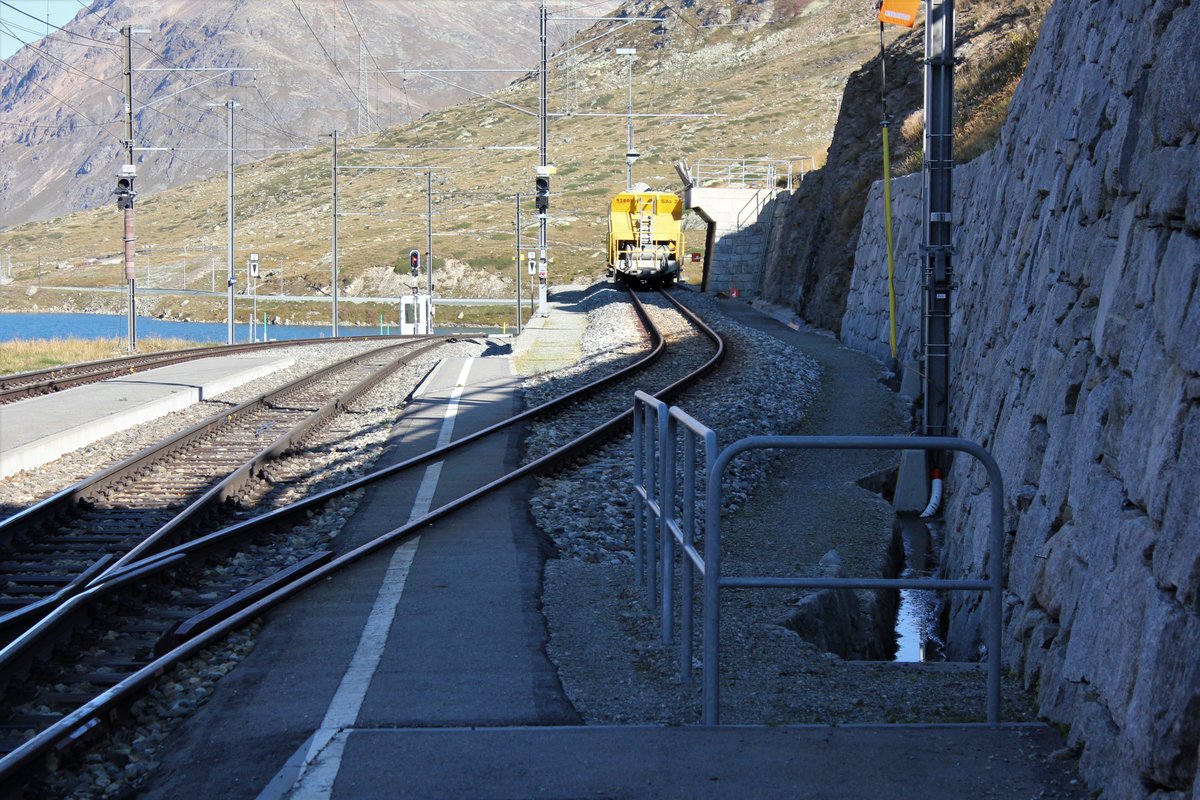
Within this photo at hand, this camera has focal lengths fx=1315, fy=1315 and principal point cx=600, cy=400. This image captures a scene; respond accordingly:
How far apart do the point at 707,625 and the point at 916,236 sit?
1770 centimetres

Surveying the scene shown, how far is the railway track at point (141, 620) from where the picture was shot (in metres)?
6.18

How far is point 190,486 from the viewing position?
13164 mm

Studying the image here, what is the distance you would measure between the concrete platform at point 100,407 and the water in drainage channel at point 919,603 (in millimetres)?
9307

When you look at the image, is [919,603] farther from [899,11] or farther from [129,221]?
[129,221]

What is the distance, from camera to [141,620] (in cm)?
816

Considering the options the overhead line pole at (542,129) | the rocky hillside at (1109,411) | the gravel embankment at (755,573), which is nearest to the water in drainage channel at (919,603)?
the gravel embankment at (755,573)

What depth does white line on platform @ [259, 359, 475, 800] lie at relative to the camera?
4.91 m

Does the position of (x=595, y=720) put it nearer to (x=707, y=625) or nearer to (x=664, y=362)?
(x=707, y=625)

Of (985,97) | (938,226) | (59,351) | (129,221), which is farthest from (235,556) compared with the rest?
(129,221)

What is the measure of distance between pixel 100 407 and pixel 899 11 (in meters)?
12.3

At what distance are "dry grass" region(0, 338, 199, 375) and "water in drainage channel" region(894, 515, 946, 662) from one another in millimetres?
20902

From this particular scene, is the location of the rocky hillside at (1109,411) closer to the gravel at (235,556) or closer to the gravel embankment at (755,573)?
the gravel embankment at (755,573)

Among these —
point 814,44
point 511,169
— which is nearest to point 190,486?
point 511,169

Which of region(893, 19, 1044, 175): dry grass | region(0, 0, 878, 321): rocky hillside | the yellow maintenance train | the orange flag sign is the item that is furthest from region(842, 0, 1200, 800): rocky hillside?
region(0, 0, 878, 321): rocky hillside
